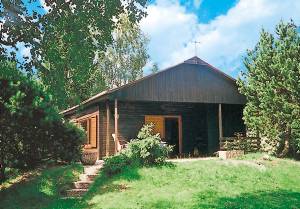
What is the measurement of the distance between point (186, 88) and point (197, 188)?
1083 cm

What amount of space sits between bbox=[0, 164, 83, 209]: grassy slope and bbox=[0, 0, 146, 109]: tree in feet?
22.2

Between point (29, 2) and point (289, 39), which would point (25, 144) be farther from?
point (289, 39)

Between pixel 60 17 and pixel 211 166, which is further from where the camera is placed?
pixel 211 166

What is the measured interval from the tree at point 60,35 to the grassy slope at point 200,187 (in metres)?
5.26

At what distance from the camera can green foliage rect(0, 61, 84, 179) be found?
17172mm

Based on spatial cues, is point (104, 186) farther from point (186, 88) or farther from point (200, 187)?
point (186, 88)

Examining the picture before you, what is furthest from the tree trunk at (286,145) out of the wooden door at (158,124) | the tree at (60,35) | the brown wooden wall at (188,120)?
the tree at (60,35)

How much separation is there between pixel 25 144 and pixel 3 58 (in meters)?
8.59

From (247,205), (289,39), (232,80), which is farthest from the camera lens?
(232,80)

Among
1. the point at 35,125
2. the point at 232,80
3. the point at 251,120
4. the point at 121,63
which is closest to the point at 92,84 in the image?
the point at 121,63

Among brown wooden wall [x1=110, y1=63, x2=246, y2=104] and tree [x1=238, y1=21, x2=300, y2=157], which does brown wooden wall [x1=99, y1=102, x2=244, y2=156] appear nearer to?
brown wooden wall [x1=110, y1=63, x2=246, y2=104]

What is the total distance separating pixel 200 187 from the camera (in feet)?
53.6

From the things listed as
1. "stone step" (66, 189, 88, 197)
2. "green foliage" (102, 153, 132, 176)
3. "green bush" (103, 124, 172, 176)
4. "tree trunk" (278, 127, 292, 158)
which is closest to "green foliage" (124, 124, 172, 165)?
"green bush" (103, 124, 172, 176)

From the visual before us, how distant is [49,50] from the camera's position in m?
10.9
